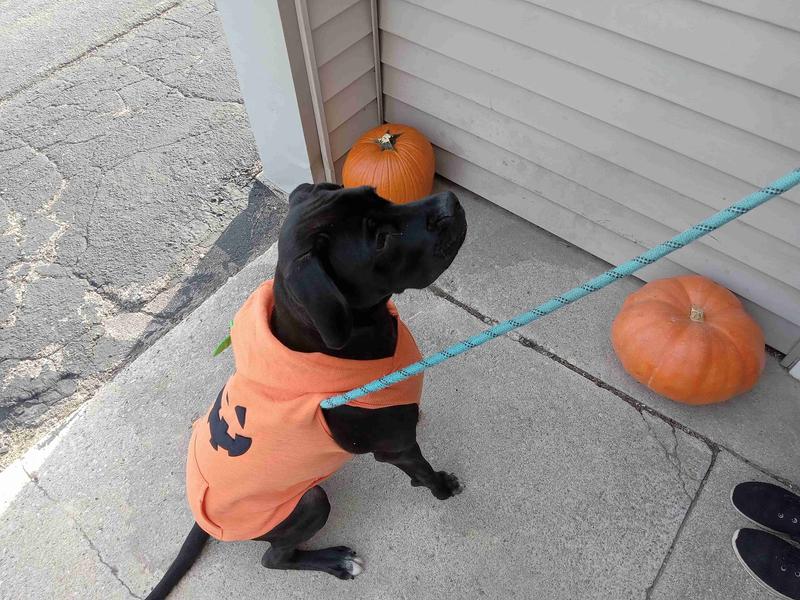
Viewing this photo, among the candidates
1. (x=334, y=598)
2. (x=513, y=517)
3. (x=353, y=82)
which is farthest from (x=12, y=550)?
(x=353, y=82)

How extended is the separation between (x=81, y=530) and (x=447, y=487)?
1.66 metres

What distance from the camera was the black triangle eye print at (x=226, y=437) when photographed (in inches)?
72.7

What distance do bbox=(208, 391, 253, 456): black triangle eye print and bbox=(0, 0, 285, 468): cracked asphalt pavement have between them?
1425mm

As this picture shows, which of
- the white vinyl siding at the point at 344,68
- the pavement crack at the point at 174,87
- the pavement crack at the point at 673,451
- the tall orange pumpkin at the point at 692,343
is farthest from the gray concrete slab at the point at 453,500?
the pavement crack at the point at 174,87

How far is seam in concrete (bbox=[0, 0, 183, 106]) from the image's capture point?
4.51 metres

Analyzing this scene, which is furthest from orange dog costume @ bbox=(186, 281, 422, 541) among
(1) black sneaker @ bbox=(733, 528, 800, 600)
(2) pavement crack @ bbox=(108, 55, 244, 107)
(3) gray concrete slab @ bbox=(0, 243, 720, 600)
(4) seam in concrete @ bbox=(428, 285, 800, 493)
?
(2) pavement crack @ bbox=(108, 55, 244, 107)

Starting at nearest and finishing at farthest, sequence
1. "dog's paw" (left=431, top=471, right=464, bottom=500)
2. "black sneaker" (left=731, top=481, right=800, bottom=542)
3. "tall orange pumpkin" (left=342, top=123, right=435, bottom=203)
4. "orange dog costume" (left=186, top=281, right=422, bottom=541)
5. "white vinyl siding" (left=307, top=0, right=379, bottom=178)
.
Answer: "orange dog costume" (left=186, top=281, right=422, bottom=541)
"black sneaker" (left=731, top=481, right=800, bottom=542)
"dog's paw" (left=431, top=471, right=464, bottom=500)
"white vinyl siding" (left=307, top=0, right=379, bottom=178)
"tall orange pumpkin" (left=342, top=123, right=435, bottom=203)

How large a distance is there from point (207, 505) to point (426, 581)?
100cm

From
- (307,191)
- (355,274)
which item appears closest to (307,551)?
(355,274)

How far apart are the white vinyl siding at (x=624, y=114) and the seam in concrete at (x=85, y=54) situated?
286 cm

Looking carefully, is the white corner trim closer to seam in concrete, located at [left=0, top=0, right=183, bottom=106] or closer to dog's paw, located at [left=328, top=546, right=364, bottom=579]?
dog's paw, located at [left=328, top=546, right=364, bottom=579]

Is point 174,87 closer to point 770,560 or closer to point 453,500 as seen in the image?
point 453,500

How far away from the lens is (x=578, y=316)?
124 inches

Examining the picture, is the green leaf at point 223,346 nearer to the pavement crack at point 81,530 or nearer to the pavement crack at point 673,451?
the pavement crack at point 81,530
